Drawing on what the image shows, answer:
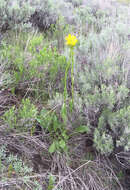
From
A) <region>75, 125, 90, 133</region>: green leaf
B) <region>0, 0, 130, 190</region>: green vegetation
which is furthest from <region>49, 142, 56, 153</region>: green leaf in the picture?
<region>75, 125, 90, 133</region>: green leaf

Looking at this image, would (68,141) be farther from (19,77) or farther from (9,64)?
(9,64)

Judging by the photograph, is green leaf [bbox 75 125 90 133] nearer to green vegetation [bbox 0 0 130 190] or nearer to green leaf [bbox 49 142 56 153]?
green vegetation [bbox 0 0 130 190]

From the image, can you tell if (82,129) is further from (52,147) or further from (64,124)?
(52,147)

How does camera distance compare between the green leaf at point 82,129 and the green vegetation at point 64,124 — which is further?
the green leaf at point 82,129

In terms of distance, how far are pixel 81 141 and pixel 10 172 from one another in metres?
0.72

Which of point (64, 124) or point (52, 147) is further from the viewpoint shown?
point (64, 124)

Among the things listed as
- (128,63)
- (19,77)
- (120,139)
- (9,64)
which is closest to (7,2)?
(9,64)

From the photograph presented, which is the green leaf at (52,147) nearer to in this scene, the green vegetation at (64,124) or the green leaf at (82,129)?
the green vegetation at (64,124)

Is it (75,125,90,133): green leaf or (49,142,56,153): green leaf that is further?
(75,125,90,133): green leaf

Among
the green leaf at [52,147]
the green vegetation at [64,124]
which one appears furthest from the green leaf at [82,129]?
the green leaf at [52,147]

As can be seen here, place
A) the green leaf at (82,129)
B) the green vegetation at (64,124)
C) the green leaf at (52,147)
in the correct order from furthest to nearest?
the green leaf at (82,129) → the green leaf at (52,147) → the green vegetation at (64,124)

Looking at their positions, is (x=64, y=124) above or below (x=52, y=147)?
above

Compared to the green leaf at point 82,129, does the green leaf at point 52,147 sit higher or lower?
lower

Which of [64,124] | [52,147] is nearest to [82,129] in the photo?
[64,124]
